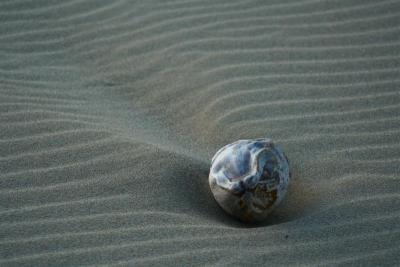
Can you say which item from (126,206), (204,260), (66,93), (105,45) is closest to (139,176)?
(126,206)

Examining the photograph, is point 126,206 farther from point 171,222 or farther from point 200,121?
point 200,121

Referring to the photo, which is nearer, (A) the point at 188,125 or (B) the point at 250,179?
(B) the point at 250,179

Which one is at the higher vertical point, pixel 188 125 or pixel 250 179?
pixel 188 125
